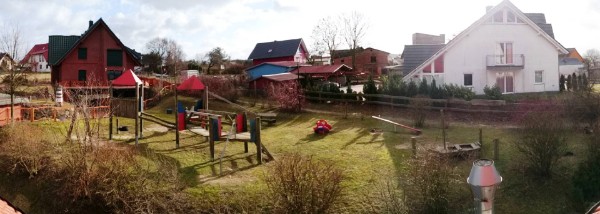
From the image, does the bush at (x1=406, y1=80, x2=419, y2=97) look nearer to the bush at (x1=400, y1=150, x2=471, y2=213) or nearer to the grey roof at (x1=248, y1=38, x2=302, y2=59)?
the bush at (x1=400, y1=150, x2=471, y2=213)

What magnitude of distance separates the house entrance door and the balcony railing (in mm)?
736

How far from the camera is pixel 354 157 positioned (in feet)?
52.3

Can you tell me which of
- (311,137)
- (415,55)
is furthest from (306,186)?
(415,55)

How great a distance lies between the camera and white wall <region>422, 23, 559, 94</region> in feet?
98.8

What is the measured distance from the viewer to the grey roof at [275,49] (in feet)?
182

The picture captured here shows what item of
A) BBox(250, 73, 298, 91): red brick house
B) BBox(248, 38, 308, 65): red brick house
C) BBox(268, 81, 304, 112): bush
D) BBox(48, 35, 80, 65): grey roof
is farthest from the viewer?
BBox(248, 38, 308, 65): red brick house

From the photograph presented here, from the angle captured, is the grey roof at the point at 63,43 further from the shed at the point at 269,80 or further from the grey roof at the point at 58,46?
the shed at the point at 269,80

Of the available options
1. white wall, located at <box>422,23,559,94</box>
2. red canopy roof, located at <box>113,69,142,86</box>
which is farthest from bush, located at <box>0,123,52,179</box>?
white wall, located at <box>422,23,559,94</box>

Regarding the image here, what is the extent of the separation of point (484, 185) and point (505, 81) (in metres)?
28.8

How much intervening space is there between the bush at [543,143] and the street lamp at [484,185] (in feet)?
30.6

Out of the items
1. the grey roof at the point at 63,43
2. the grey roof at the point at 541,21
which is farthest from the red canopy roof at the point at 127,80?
the grey roof at the point at 541,21

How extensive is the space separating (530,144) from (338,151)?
6142mm

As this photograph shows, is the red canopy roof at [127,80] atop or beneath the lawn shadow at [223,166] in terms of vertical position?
atop

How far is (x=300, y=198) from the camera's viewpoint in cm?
1065
